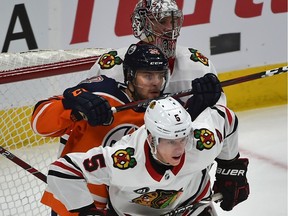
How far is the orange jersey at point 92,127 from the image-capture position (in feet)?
8.59

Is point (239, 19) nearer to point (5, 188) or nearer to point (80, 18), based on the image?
point (80, 18)

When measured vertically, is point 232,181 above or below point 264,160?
above

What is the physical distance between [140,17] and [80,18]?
56.1 inches

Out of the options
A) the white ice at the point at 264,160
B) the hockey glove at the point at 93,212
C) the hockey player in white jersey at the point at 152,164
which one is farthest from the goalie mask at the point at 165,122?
the white ice at the point at 264,160

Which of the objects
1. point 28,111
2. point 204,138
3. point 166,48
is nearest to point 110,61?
point 166,48

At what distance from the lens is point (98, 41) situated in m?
4.30

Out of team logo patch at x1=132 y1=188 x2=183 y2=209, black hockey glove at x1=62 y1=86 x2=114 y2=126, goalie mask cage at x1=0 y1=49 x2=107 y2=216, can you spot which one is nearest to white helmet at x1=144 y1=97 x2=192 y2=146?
black hockey glove at x1=62 y1=86 x2=114 y2=126

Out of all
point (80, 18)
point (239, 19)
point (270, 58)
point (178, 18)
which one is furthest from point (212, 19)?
point (178, 18)

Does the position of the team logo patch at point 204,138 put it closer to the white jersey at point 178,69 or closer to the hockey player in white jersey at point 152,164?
the hockey player in white jersey at point 152,164

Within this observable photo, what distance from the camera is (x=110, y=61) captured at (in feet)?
9.23

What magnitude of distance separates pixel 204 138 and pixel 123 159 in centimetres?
27

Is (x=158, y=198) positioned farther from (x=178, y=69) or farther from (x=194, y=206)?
(x=178, y=69)

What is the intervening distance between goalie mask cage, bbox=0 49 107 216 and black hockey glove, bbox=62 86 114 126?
62 centimetres

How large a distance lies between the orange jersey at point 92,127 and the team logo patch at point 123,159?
25 centimetres
